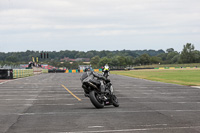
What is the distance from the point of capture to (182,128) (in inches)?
367

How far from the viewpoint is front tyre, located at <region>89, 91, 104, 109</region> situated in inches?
529

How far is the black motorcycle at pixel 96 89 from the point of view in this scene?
1351 centimetres

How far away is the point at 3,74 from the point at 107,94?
118 ft

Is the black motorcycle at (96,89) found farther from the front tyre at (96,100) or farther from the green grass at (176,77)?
the green grass at (176,77)

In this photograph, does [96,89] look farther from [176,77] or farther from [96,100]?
[176,77]

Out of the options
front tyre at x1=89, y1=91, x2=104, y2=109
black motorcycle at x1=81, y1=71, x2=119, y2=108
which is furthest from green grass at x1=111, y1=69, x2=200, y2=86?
front tyre at x1=89, y1=91, x2=104, y2=109

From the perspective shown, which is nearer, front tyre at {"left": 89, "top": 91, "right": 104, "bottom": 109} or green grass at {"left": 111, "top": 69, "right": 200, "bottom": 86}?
front tyre at {"left": 89, "top": 91, "right": 104, "bottom": 109}

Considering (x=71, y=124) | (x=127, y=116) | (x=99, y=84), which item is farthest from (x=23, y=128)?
(x=99, y=84)

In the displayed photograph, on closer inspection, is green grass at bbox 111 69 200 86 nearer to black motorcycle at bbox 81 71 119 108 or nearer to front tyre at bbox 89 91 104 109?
black motorcycle at bbox 81 71 119 108

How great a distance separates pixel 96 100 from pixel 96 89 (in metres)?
0.42

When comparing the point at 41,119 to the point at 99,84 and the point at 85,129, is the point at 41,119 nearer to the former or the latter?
the point at 85,129

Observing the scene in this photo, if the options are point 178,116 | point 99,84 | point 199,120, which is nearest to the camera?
point 199,120

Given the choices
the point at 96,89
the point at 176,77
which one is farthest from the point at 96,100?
the point at 176,77

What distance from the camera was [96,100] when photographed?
13562 millimetres
